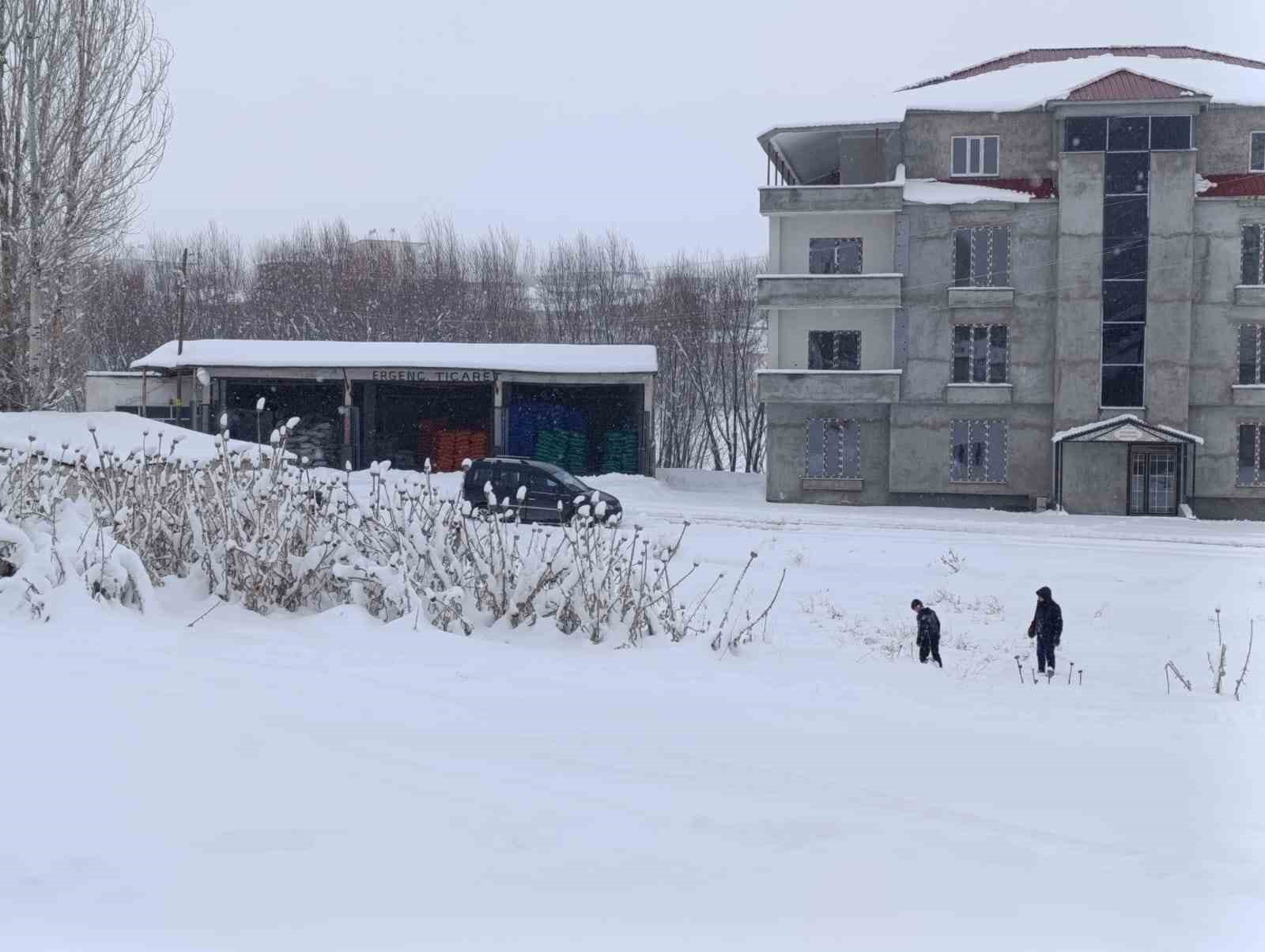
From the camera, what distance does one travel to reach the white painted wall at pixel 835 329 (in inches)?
1422

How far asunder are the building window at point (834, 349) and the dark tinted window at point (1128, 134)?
875 cm

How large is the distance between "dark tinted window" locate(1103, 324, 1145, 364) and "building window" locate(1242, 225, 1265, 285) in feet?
11.3

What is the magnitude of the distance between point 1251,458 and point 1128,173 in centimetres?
872

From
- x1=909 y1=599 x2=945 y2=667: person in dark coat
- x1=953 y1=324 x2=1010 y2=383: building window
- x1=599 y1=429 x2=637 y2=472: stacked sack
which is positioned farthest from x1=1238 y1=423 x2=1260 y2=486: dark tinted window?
x1=909 y1=599 x2=945 y2=667: person in dark coat

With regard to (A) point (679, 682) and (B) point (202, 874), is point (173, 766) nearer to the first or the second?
(B) point (202, 874)

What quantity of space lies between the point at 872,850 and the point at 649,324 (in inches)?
2074

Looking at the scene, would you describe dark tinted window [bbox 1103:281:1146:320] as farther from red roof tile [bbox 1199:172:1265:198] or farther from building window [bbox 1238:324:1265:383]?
red roof tile [bbox 1199:172:1265:198]

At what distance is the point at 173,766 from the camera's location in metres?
5.46

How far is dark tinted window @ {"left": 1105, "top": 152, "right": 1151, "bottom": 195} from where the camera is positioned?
34.2 m

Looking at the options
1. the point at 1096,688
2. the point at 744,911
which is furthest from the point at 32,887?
the point at 1096,688

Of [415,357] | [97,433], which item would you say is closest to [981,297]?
[415,357]

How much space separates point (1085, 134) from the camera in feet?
113

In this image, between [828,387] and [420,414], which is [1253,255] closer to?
[828,387]

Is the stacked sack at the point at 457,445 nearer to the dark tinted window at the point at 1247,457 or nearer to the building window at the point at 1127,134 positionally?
the building window at the point at 1127,134
